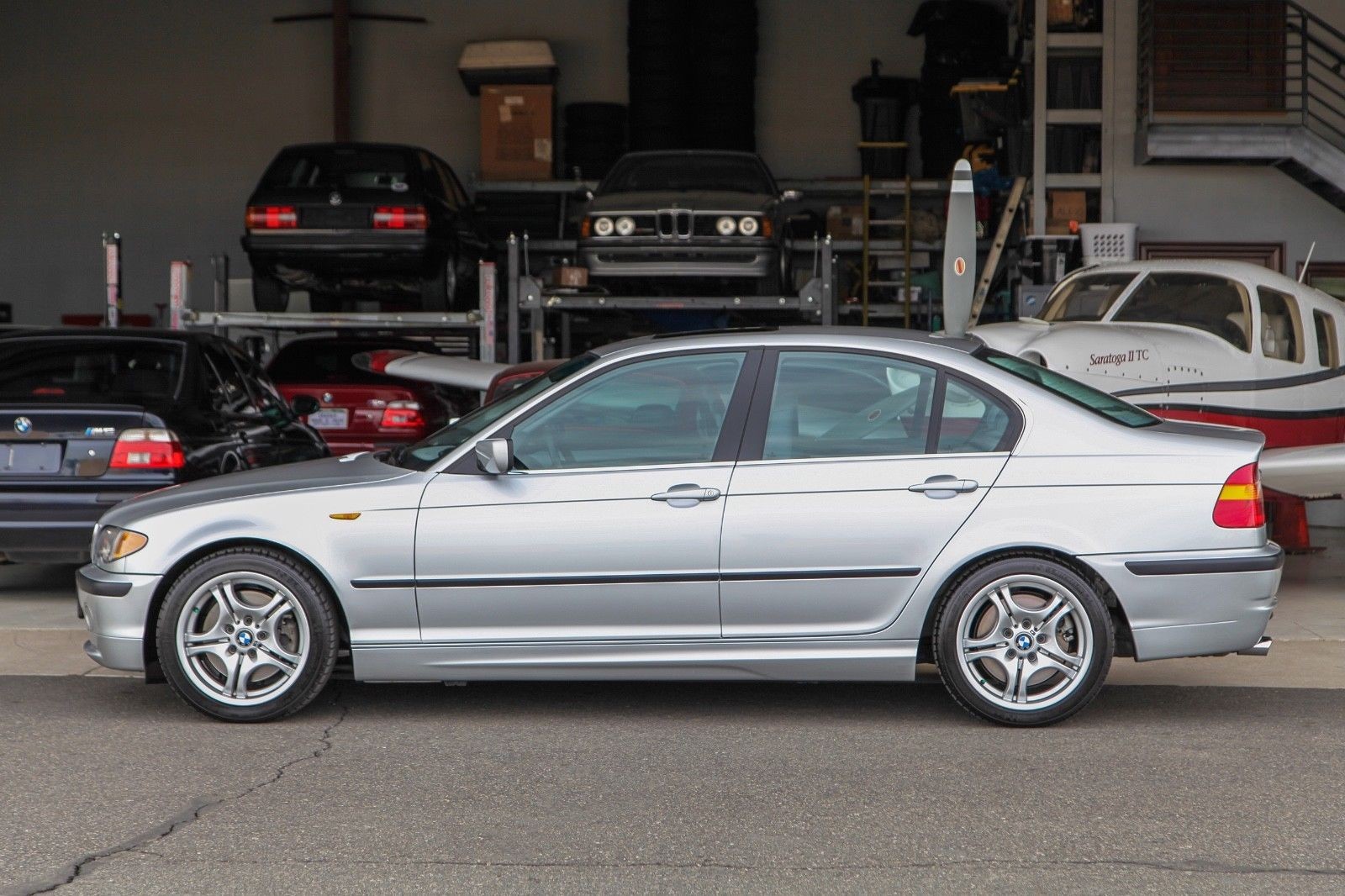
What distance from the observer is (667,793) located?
15.7 ft

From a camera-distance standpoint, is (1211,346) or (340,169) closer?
(1211,346)

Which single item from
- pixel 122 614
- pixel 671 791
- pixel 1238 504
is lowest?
pixel 671 791

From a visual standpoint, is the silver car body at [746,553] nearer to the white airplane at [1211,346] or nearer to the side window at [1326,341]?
the white airplane at [1211,346]

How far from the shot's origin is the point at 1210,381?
30.8ft

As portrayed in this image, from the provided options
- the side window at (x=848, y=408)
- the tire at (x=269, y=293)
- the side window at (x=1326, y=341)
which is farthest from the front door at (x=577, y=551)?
the tire at (x=269, y=293)

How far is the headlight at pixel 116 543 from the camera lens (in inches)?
223

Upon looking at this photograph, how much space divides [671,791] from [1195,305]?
644 cm

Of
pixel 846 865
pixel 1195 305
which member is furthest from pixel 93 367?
pixel 1195 305

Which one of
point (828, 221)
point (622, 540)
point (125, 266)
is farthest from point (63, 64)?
point (622, 540)

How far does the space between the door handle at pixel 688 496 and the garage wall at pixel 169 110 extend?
16.9m

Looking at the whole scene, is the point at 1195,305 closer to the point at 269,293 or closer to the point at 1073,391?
the point at 1073,391

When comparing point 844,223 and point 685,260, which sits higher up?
point 844,223

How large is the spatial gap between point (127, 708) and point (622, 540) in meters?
2.14

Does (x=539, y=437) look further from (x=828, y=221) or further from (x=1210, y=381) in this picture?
(x=828, y=221)
